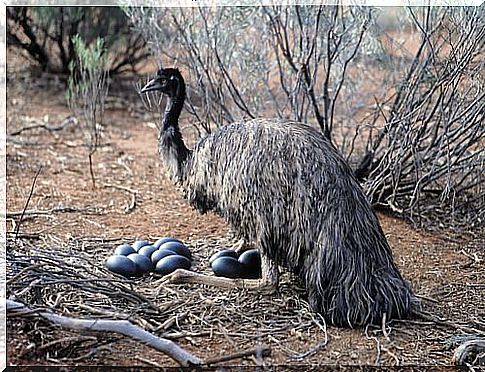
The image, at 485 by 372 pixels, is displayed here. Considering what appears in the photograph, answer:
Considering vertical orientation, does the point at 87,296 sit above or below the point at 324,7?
below

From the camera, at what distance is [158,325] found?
168 inches

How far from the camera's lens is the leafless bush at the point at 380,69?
6.02m

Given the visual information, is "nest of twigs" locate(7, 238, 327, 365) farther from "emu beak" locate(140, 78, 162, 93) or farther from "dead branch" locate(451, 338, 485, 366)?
"emu beak" locate(140, 78, 162, 93)

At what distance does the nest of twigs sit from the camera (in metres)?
3.86

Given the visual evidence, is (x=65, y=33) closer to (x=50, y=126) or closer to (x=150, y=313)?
(x=50, y=126)

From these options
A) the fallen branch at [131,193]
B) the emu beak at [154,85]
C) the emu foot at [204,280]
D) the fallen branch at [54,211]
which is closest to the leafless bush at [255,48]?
the fallen branch at [131,193]

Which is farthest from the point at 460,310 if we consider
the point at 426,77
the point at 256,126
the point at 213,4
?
the point at 213,4

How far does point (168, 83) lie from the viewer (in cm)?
541

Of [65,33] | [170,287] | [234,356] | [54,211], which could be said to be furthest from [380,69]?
[65,33]

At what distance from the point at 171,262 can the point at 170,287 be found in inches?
12.1

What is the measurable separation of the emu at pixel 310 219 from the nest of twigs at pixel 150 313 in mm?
208

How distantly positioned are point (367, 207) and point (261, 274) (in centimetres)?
87

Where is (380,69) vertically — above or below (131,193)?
above

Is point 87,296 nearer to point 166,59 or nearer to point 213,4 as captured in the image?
point 213,4
